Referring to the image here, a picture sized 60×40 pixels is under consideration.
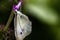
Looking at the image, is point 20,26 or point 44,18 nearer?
point 20,26

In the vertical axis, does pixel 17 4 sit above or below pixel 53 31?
above

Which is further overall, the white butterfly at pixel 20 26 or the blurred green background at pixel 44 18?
the blurred green background at pixel 44 18

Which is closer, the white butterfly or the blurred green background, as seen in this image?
the white butterfly

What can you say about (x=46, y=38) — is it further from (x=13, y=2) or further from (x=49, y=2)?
(x=13, y=2)

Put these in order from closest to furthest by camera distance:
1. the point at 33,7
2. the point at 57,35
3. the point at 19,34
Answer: the point at 19,34 < the point at 33,7 < the point at 57,35

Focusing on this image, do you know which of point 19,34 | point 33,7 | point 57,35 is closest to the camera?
point 19,34

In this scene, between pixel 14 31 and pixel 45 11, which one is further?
pixel 45 11

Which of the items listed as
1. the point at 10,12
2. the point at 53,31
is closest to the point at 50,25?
the point at 53,31
